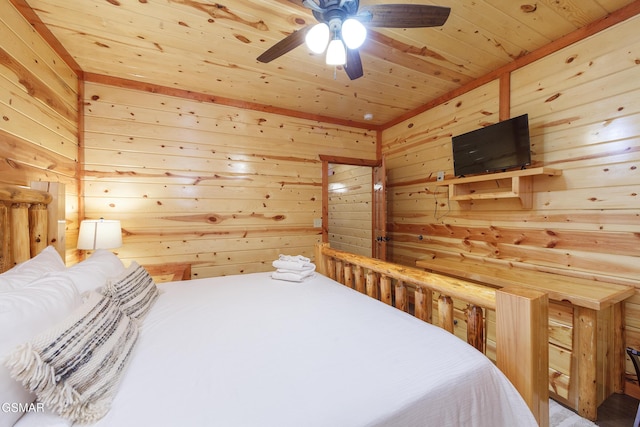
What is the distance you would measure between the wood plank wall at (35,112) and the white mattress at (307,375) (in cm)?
143

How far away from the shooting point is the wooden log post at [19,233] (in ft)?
4.71

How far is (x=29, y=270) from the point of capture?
1222 millimetres

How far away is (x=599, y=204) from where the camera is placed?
194cm

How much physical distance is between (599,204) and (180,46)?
3494 mm

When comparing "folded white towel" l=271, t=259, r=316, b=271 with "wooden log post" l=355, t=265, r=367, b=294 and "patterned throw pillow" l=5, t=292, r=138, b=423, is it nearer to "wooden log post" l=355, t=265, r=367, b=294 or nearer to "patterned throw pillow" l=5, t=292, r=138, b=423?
"wooden log post" l=355, t=265, r=367, b=294

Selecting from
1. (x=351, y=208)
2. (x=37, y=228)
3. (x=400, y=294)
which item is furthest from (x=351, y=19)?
(x=351, y=208)

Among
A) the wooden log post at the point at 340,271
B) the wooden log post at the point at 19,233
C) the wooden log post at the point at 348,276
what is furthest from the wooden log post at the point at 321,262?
the wooden log post at the point at 19,233

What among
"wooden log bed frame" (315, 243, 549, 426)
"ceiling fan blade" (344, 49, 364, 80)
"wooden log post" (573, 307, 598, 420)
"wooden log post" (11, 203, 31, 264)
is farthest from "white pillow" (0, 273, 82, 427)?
"wooden log post" (573, 307, 598, 420)

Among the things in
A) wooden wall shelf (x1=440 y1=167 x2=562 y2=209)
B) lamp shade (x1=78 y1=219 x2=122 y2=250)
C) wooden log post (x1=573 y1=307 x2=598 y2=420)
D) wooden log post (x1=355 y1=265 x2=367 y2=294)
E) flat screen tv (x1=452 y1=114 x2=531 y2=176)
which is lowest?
wooden log post (x1=573 y1=307 x2=598 y2=420)

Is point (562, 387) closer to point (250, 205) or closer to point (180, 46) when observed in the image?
point (250, 205)

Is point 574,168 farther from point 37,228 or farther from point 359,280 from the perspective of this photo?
point 37,228

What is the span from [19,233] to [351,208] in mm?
4083

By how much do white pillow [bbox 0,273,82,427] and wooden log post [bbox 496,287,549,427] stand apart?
1546mm

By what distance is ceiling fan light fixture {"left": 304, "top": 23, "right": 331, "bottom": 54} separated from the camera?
1464 mm
